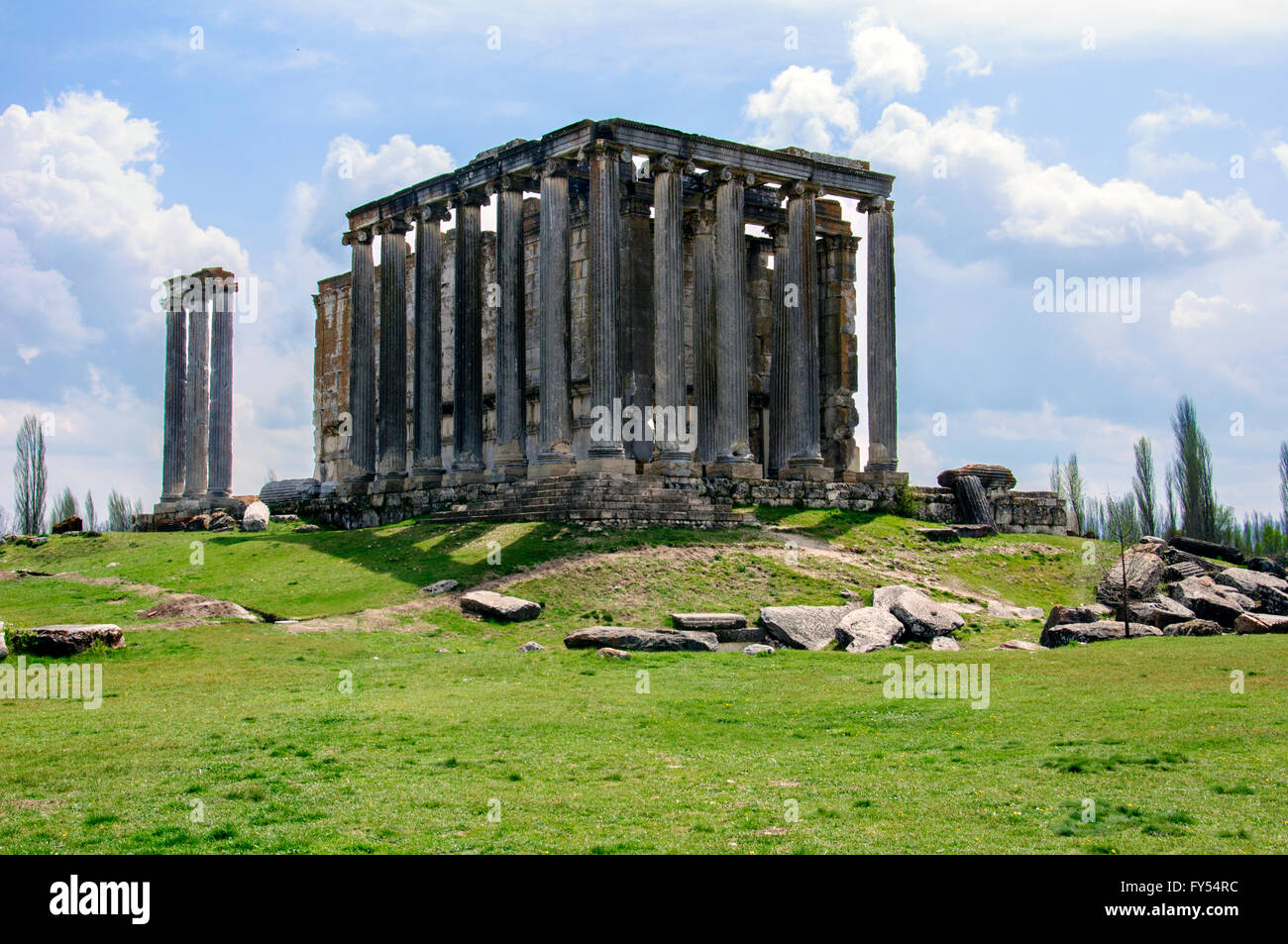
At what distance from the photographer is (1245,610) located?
102ft

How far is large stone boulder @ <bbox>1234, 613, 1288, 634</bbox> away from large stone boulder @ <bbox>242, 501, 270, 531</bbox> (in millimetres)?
35235

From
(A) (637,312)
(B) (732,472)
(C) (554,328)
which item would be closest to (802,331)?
(A) (637,312)

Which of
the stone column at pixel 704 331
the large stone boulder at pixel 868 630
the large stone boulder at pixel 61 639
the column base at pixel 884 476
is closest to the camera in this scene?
the large stone boulder at pixel 61 639

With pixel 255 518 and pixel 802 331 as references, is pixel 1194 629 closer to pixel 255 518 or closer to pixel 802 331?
pixel 802 331

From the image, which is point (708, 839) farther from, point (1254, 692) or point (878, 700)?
point (1254, 692)

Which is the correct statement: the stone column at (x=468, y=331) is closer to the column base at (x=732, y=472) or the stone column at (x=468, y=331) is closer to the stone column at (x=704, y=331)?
the stone column at (x=704, y=331)

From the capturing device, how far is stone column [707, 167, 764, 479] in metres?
43.0

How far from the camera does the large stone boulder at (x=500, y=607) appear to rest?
96.3 feet

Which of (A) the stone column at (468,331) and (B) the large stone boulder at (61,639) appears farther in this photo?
(A) the stone column at (468,331)

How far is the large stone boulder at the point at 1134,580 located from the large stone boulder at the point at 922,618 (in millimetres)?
6684

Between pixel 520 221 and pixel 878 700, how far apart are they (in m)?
29.9

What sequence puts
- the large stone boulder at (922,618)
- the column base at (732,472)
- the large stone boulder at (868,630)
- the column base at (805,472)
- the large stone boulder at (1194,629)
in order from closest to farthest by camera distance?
the large stone boulder at (868,630) < the large stone boulder at (1194,629) < the large stone boulder at (922,618) < the column base at (732,472) < the column base at (805,472)

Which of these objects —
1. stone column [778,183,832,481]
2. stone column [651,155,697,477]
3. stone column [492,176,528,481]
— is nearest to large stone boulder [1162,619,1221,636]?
stone column [651,155,697,477]

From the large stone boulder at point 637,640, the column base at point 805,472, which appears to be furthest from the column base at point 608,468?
the large stone boulder at point 637,640
